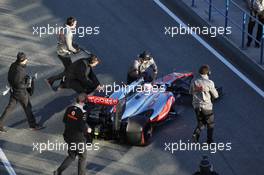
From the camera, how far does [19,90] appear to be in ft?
54.0

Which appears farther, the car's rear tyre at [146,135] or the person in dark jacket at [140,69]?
the person in dark jacket at [140,69]

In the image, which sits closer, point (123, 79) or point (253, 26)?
point (123, 79)

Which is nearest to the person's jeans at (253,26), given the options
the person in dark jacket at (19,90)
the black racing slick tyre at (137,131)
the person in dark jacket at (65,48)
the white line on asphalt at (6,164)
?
the person in dark jacket at (65,48)

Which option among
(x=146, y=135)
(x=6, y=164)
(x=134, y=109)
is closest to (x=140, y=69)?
(x=134, y=109)

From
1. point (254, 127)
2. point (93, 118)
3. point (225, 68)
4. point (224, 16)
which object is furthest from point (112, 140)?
point (224, 16)

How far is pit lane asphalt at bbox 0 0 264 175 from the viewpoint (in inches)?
618

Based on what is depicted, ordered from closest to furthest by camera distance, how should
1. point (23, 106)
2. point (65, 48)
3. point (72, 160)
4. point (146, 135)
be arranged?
point (72, 160), point (146, 135), point (23, 106), point (65, 48)

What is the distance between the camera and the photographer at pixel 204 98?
52.1ft

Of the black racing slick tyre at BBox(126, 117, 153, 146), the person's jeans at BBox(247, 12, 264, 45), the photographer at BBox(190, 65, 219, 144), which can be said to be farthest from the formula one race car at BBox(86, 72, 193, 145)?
the person's jeans at BBox(247, 12, 264, 45)

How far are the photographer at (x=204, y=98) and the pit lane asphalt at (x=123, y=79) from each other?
0.53m

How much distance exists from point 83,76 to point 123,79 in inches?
72.6

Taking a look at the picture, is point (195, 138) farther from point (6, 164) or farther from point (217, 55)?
point (217, 55)

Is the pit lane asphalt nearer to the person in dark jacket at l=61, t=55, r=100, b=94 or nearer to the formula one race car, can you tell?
the formula one race car

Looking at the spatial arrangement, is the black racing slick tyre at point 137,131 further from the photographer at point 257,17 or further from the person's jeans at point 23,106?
the photographer at point 257,17
